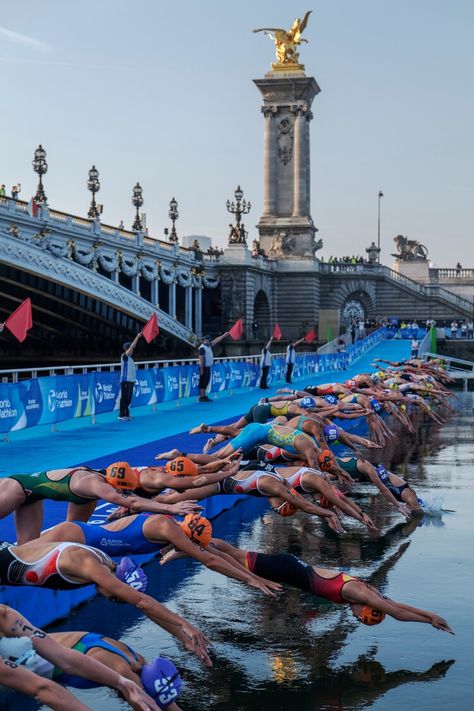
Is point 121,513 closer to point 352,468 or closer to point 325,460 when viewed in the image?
point 325,460

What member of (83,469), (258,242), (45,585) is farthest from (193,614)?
(258,242)

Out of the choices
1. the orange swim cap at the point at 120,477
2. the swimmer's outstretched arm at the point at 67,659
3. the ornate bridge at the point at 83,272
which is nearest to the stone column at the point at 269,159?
the ornate bridge at the point at 83,272

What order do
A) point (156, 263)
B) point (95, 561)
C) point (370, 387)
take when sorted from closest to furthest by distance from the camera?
point (95, 561) → point (370, 387) → point (156, 263)

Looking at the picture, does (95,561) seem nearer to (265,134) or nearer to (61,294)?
(61,294)

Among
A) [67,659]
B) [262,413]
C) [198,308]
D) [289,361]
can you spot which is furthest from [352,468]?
[198,308]

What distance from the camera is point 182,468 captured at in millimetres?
10453

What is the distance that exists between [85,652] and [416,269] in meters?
102

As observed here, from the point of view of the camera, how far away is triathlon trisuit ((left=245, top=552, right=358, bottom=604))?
8578mm

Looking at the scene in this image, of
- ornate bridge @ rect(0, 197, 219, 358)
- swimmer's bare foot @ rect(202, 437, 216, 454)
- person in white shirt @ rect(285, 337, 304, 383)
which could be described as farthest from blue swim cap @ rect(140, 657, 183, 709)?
ornate bridge @ rect(0, 197, 219, 358)

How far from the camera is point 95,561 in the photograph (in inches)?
280

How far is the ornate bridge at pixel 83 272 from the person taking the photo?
4789 centimetres

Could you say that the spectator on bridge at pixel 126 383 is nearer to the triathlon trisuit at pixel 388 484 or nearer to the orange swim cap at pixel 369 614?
the triathlon trisuit at pixel 388 484

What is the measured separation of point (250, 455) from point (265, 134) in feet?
266

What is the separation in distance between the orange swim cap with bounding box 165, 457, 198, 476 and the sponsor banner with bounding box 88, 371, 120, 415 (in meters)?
13.3
